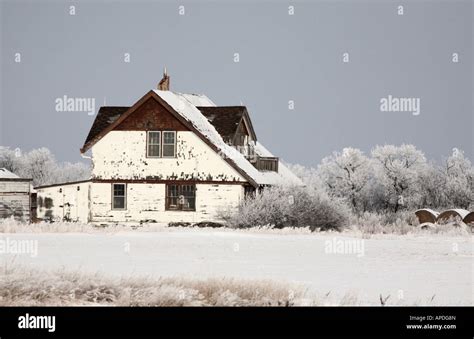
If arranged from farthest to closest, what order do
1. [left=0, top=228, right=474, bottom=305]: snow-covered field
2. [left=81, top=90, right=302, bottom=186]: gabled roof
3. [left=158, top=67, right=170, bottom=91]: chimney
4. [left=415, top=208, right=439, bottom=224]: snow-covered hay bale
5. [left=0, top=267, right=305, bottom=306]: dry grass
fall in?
[left=415, top=208, right=439, bottom=224]: snow-covered hay bale, [left=158, top=67, right=170, bottom=91]: chimney, [left=81, top=90, right=302, bottom=186]: gabled roof, [left=0, top=228, right=474, bottom=305]: snow-covered field, [left=0, top=267, right=305, bottom=306]: dry grass

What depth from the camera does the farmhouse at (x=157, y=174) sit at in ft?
133

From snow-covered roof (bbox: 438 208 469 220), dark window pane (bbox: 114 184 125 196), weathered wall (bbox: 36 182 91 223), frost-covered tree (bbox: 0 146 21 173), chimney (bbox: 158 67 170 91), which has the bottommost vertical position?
snow-covered roof (bbox: 438 208 469 220)

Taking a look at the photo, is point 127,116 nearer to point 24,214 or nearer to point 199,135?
point 199,135

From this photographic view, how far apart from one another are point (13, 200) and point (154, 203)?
8.05 meters

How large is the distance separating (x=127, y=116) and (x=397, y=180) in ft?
119

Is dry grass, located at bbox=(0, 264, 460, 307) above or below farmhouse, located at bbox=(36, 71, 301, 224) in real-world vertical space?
below

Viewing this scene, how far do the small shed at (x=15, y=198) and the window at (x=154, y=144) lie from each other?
7.13 meters

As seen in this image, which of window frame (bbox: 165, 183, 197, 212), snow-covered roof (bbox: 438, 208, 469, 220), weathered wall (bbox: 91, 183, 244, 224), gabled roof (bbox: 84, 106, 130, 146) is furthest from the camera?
snow-covered roof (bbox: 438, 208, 469, 220)

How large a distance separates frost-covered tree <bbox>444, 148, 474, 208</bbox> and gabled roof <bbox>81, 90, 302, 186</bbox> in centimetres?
2711

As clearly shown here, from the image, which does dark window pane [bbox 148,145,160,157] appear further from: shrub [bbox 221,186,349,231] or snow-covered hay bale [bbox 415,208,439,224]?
snow-covered hay bale [bbox 415,208,439,224]

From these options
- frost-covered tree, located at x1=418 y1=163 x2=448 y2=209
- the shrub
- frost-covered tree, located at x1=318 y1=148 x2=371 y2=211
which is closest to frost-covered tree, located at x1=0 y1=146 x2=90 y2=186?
frost-covered tree, located at x1=318 y1=148 x2=371 y2=211

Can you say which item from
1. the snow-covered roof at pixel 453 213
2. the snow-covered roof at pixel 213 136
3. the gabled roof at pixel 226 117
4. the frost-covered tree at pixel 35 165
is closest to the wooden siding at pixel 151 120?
the snow-covered roof at pixel 213 136

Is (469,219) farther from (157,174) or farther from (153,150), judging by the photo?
(153,150)

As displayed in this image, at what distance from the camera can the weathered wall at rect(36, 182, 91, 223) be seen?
42.8 m
